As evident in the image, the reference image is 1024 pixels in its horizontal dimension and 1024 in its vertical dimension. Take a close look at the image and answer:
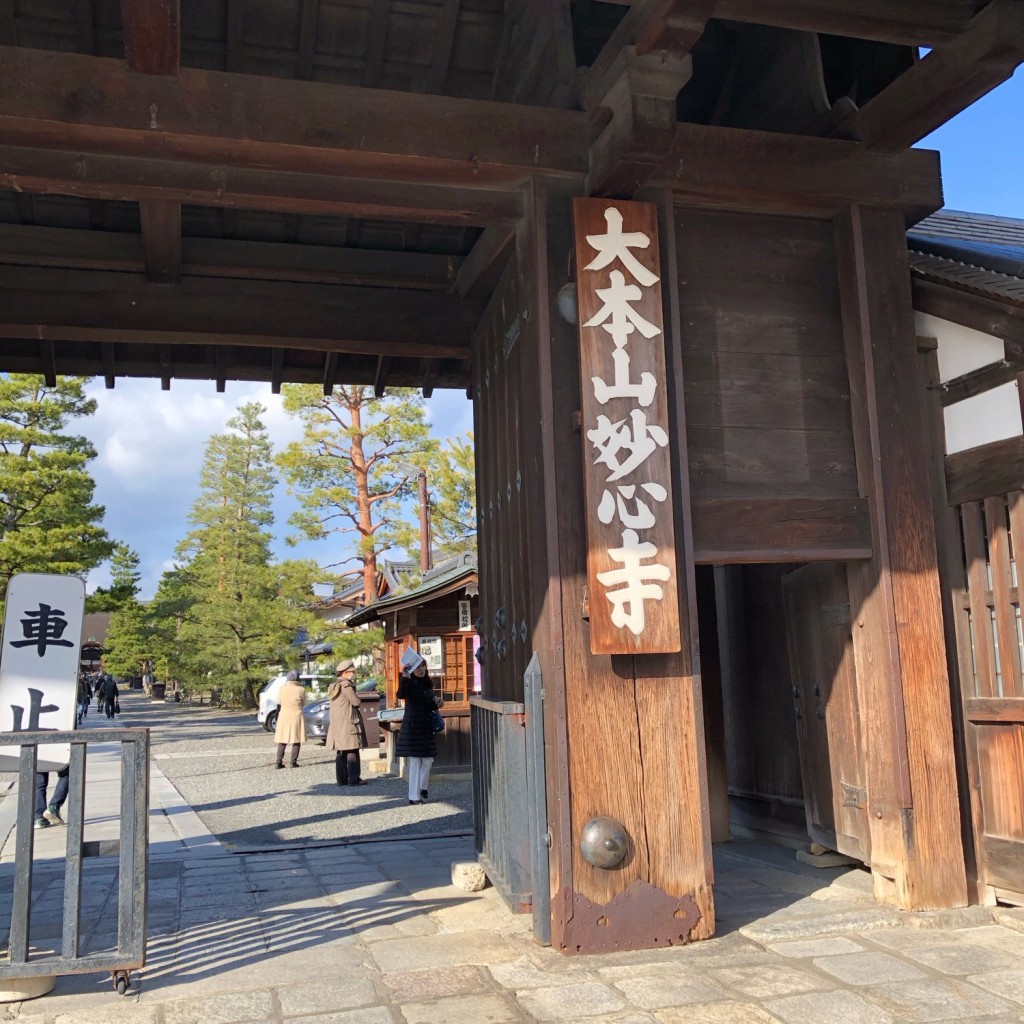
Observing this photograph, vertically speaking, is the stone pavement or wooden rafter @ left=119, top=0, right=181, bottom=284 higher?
wooden rafter @ left=119, top=0, right=181, bottom=284

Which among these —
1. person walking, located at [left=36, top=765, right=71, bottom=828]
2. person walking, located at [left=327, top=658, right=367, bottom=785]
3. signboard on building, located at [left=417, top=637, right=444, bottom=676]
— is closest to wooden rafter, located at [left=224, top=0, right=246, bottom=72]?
person walking, located at [left=36, top=765, right=71, bottom=828]

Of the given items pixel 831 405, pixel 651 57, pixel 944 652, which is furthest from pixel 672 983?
pixel 651 57

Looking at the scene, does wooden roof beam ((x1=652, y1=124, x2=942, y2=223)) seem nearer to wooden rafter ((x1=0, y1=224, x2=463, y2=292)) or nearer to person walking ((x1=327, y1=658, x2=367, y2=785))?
wooden rafter ((x1=0, y1=224, x2=463, y2=292))

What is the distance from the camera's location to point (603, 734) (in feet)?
16.3

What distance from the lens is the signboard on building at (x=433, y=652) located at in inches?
623

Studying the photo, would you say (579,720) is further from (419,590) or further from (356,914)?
(419,590)

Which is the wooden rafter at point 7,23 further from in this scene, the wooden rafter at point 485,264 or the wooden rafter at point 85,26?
the wooden rafter at point 485,264

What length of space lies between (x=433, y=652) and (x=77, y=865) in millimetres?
11763

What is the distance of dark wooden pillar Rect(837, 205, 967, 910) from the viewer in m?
5.23

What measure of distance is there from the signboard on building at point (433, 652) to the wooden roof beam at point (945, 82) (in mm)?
11409

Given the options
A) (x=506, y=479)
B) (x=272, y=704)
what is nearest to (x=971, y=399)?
(x=506, y=479)

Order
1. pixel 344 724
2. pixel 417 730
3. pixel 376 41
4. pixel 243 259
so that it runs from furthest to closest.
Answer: pixel 344 724 → pixel 417 730 → pixel 243 259 → pixel 376 41

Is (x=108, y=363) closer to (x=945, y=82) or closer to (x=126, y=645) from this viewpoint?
(x=945, y=82)

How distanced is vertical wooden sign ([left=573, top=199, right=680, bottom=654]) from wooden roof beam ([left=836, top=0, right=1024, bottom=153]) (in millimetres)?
1652
